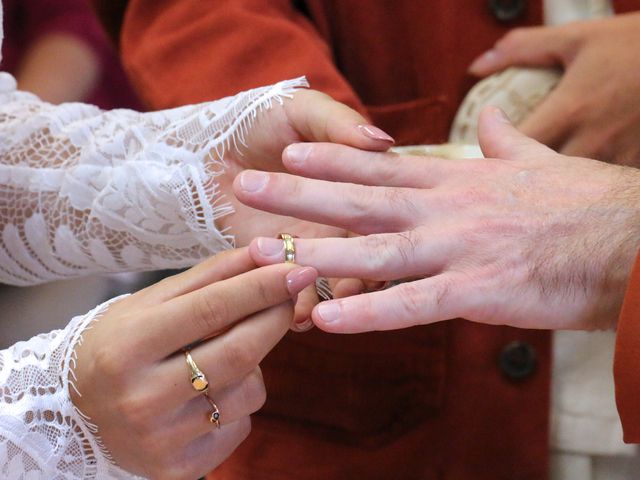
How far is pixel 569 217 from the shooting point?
1.98ft

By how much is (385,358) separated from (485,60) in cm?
37

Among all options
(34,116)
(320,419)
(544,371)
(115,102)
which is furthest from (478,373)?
(115,102)

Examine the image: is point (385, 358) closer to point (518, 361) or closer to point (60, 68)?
point (518, 361)

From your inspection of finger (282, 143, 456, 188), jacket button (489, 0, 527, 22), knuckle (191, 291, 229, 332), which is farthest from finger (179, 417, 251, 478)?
jacket button (489, 0, 527, 22)

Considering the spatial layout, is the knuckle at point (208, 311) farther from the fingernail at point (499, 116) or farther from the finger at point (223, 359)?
the fingernail at point (499, 116)

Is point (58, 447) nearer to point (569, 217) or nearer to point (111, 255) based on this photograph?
point (111, 255)

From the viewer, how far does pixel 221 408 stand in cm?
58

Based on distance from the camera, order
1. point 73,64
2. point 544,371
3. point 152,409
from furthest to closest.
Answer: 1. point 73,64
2. point 544,371
3. point 152,409

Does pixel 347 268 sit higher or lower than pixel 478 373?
higher

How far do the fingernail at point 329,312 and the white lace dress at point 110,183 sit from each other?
20cm

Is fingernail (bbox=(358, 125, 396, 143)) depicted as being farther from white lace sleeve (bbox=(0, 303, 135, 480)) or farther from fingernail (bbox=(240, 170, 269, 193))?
white lace sleeve (bbox=(0, 303, 135, 480))

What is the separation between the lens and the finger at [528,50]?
2.68ft

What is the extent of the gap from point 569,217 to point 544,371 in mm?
237

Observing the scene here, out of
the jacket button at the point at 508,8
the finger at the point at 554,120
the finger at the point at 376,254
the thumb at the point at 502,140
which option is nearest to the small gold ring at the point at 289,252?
the finger at the point at 376,254
